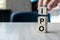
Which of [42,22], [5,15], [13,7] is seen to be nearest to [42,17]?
[42,22]

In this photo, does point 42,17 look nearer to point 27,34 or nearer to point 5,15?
point 27,34

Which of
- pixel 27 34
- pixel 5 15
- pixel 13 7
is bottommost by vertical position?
pixel 27 34

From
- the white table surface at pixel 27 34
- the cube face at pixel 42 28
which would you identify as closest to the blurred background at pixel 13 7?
the white table surface at pixel 27 34

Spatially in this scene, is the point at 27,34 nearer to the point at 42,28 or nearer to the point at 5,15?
the point at 42,28

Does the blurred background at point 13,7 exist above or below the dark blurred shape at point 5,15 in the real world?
above

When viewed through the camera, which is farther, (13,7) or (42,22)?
(13,7)

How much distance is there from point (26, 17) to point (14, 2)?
2.82 metres

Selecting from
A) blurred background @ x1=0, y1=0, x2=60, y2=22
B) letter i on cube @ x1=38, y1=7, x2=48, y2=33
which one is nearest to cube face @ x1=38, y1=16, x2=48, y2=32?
letter i on cube @ x1=38, y1=7, x2=48, y2=33

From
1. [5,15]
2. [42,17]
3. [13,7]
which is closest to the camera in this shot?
[42,17]

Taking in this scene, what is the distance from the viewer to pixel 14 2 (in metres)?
4.98

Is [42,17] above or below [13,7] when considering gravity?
below

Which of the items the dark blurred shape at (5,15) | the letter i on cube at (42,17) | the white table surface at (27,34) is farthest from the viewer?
the dark blurred shape at (5,15)

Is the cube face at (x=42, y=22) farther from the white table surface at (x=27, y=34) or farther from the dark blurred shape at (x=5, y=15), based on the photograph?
the dark blurred shape at (x=5, y=15)

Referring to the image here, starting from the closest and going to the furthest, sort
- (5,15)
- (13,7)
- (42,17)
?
(42,17), (5,15), (13,7)
